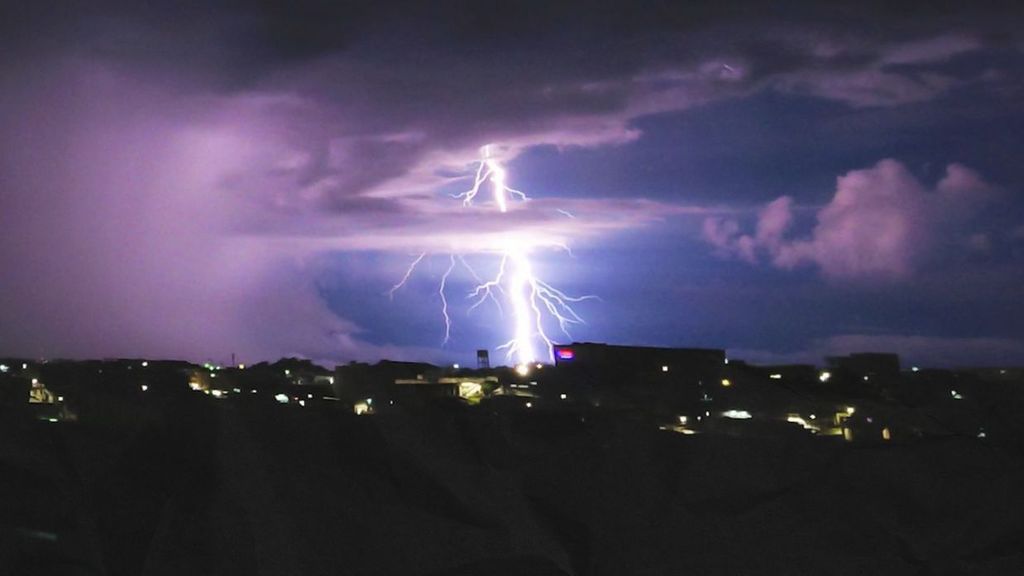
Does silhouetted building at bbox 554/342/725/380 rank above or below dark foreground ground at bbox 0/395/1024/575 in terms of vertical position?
above

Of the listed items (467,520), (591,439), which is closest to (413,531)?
(467,520)

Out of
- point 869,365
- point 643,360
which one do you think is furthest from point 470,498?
point 869,365

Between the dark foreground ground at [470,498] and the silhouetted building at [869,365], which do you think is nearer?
the dark foreground ground at [470,498]

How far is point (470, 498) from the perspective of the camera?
1872 mm

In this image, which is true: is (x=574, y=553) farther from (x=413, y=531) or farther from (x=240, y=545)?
(x=240, y=545)

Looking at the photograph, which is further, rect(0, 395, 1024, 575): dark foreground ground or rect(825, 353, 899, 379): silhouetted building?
rect(825, 353, 899, 379): silhouetted building

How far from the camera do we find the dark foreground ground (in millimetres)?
1706

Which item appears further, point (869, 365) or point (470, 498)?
point (869, 365)

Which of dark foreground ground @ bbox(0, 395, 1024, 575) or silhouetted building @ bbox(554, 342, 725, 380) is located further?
silhouetted building @ bbox(554, 342, 725, 380)

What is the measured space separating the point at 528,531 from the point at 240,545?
58cm

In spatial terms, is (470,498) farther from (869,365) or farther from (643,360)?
(869,365)

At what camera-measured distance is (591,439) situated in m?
2.07

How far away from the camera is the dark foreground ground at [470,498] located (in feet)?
5.60

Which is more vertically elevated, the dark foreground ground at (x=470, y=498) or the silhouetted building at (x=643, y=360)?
the silhouetted building at (x=643, y=360)
